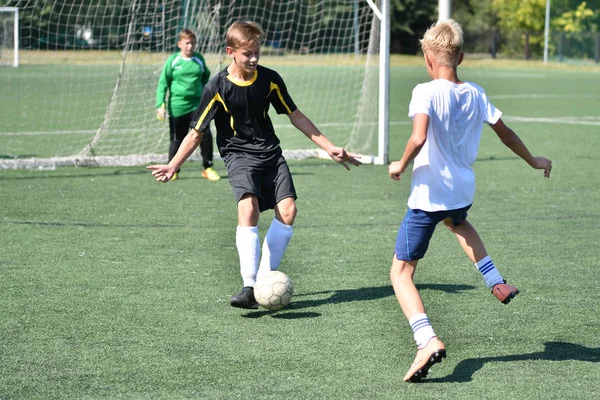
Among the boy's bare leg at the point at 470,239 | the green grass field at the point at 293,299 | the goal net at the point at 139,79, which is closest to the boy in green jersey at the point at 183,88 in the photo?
the green grass field at the point at 293,299

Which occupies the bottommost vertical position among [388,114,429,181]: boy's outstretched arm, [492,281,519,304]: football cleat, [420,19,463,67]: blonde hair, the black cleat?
the black cleat

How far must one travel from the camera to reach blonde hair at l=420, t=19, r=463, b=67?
459 cm

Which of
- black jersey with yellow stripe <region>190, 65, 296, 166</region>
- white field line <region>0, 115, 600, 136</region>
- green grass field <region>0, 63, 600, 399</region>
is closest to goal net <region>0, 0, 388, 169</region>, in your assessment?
white field line <region>0, 115, 600, 136</region>

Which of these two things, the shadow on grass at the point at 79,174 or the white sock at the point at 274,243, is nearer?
the white sock at the point at 274,243

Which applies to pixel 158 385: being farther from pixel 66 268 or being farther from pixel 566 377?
pixel 66 268

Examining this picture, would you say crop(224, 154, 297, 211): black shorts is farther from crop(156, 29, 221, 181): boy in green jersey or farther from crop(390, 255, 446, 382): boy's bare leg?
crop(156, 29, 221, 181): boy in green jersey

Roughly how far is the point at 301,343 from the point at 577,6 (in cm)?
6278

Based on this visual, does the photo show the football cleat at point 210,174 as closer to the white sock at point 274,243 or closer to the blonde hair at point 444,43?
the white sock at point 274,243

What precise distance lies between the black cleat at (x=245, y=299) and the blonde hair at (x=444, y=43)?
6.48 feet

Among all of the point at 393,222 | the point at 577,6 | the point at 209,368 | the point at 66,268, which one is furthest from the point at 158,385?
the point at 577,6

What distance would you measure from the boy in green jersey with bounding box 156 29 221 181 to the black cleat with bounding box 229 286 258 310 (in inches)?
233

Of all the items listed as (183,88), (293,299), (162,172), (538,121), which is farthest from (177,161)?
(538,121)

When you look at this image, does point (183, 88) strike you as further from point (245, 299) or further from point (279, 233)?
point (245, 299)

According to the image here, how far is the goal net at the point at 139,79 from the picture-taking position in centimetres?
1438
